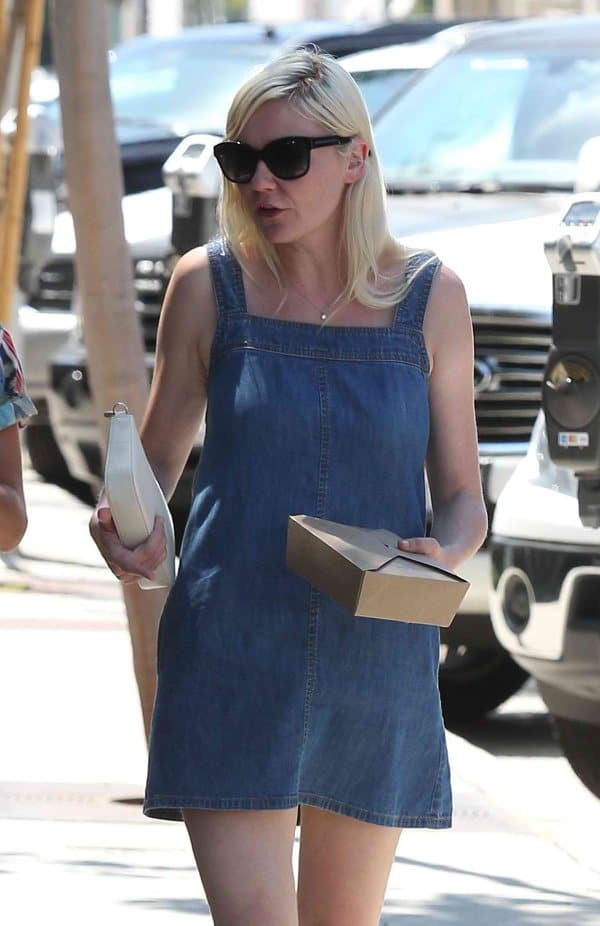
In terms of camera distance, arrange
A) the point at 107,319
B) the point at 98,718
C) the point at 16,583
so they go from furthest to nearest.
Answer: the point at 16,583, the point at 98,718, the point at 107,319

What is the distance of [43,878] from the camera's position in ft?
17.4

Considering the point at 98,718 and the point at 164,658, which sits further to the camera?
the point at 98,718

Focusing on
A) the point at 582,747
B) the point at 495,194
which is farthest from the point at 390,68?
the point at 582,747

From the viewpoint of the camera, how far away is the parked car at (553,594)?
6.20 meters

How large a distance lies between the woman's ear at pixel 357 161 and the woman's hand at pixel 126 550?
0.62 m

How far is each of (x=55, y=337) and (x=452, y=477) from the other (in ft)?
29.1

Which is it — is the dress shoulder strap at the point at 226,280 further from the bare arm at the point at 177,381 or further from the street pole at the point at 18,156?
the street pole at the point at 18,156

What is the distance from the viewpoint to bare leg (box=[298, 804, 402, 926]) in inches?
136

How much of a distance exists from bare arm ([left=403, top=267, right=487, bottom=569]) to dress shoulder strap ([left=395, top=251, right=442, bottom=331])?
1cm

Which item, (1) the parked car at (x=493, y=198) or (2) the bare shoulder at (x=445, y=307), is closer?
(2) the bare shoulder at (x=445, y=307)

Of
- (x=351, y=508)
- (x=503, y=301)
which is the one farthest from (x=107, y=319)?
(x=351, y=508)

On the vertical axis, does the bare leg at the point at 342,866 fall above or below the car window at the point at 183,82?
above

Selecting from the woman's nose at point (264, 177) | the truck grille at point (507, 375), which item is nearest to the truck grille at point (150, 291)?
the truck grille at point (507, 375)

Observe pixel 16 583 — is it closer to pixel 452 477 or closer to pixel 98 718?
pixel 98 718
